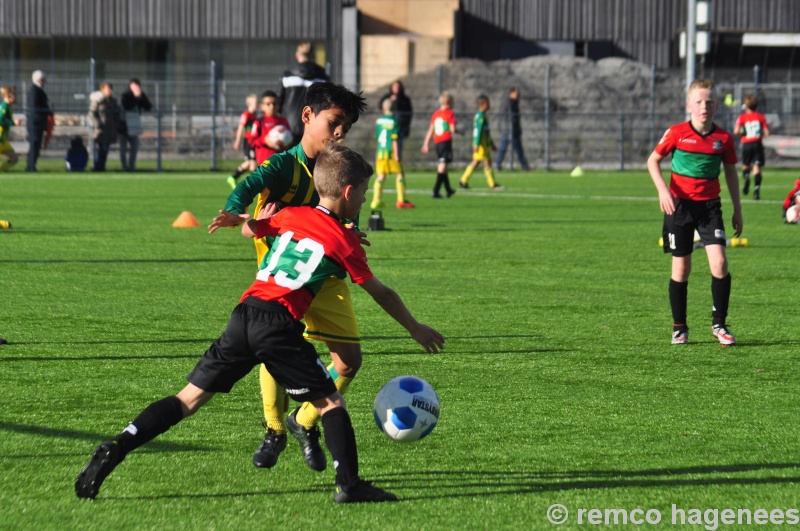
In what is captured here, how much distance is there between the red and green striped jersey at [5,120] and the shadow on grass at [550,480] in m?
15.8

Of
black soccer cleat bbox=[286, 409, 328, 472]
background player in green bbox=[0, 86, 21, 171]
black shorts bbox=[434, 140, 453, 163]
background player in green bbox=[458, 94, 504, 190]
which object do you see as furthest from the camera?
background player in green bbox=[458, 94, 504, 190]

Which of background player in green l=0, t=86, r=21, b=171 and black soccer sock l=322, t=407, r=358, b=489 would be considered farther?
background player in green l=0, t=86, r=21, b=171

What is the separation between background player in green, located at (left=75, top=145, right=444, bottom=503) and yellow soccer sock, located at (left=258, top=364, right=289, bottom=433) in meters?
0.50

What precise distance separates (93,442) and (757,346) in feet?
15.1

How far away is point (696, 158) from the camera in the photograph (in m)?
8.35

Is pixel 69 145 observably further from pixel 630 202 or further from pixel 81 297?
pixel 81 297

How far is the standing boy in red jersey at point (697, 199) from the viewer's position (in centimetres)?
822

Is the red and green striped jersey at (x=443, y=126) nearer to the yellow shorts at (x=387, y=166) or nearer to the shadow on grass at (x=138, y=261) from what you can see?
the yellow shorts at (x=387, y=166)

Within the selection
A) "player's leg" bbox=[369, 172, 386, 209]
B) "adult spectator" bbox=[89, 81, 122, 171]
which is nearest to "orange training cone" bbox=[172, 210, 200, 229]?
"player's leg" bbox=[369, 172, 386, 209]

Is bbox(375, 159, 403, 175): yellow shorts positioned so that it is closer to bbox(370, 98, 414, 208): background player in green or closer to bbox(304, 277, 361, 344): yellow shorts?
bbox(370, 98, 414, 208): background player in green

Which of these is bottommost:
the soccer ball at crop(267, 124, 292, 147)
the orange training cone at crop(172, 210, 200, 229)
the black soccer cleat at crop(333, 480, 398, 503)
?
the black soccer cleat at crop(333, 480, 398, 503)

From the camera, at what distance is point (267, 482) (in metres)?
4.80

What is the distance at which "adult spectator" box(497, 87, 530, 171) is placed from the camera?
33.4 metres

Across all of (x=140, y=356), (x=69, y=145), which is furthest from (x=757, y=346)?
(x=69, y=145)
